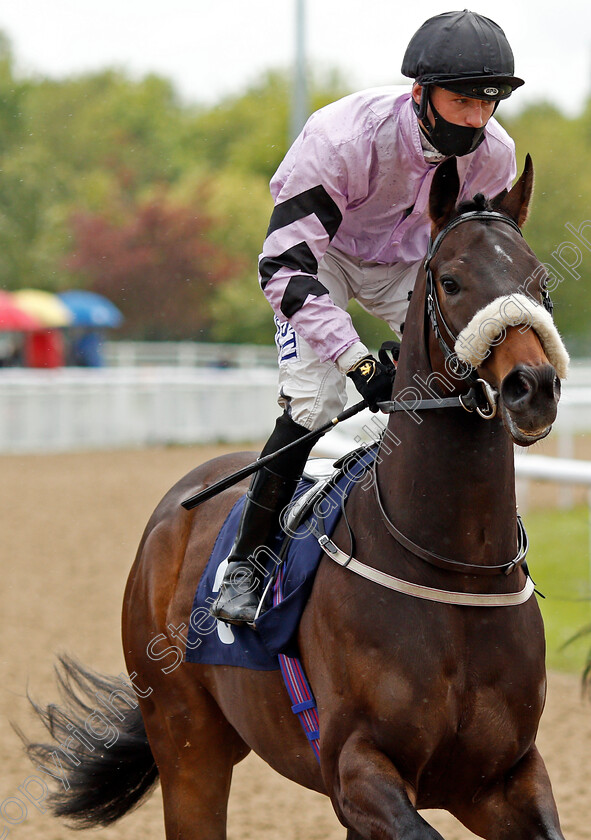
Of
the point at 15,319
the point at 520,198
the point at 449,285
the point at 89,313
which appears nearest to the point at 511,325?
the point at 449,285

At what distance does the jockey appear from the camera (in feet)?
9.74

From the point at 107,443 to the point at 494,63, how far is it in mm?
15257

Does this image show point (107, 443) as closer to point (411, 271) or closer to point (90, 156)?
point (411, 271)

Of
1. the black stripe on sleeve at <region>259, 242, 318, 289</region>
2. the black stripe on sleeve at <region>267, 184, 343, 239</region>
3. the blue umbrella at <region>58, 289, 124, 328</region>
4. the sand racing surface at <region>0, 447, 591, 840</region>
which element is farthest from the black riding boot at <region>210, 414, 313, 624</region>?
the blue umbrella at <region>58, 289, 124, 328</region>

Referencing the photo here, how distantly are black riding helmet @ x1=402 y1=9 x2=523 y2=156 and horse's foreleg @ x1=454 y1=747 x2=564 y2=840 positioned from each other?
1.65 m

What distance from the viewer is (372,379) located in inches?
120

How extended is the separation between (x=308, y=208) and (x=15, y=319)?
864 inches

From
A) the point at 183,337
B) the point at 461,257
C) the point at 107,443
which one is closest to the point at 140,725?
the point at 461,257

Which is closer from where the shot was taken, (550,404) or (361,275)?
(550,404)

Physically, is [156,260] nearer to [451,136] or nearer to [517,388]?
[451,136]

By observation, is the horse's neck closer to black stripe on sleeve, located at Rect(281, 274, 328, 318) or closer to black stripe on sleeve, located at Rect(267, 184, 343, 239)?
black stripe on sleeve, located at Rect(281, 274, 328, 318)

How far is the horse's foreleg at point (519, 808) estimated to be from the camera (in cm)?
274

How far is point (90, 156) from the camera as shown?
44.1 metres

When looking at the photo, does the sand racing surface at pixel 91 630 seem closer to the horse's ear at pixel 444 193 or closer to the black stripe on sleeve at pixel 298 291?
the black stripe on sleeve at pixel 298 291
